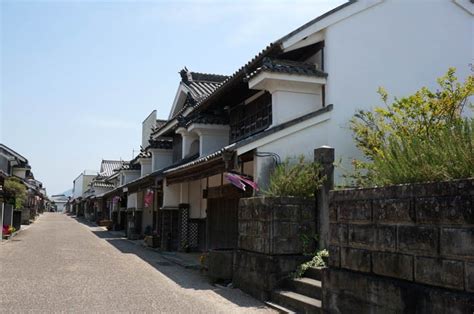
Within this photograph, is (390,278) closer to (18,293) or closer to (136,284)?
(136,284)

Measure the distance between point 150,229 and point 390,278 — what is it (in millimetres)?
23602

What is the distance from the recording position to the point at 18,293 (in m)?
10.4

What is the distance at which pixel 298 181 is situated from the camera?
10.4 m

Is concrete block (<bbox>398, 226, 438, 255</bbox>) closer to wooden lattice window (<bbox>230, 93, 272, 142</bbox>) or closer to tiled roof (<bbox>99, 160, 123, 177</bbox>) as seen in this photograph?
wooden lattice window (<bbox>230, 93, 272, 142</bbox>)

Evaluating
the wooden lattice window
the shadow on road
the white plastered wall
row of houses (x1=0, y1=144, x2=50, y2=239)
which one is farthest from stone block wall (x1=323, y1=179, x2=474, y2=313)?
row of houses (x1=0, y1=144, x2=50, y2=239)

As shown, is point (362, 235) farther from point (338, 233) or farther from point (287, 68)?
point (287, 68)

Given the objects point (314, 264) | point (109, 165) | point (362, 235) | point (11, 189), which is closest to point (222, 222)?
point (314, 264)

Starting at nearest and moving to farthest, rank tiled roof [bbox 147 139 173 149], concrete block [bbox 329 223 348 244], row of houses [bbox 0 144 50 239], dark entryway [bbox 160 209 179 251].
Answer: concrete block [bbox 329 223 348 244] < dark entryway [bbox 160 209 179 251] < row of houses [bbox 0 144 50 239] < tiled roof [bbox 147 139 173 149]

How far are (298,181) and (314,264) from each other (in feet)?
6.27

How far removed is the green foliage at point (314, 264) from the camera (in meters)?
9.72

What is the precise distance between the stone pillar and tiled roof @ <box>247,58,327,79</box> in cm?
299

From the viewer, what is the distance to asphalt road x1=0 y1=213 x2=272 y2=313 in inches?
360

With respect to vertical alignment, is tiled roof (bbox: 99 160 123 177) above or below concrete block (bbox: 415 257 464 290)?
above

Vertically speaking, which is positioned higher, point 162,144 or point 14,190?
point 162,144
